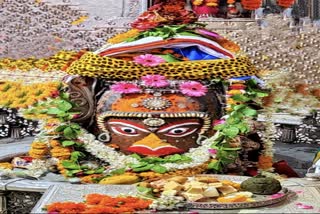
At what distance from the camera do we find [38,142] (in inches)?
260

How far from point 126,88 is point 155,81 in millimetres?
285

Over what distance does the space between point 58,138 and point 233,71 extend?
1.76 m

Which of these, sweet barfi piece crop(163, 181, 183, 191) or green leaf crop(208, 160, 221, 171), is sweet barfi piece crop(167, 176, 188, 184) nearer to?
sweet barfi piece crop(163, 181, 183, 191)

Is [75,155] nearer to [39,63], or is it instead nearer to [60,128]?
[60,128]

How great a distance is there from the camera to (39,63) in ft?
40.9

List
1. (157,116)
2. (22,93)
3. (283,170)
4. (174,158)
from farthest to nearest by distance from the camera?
1. (22,93)
2. (283,170)
3. (157,116)
4. (174,158)

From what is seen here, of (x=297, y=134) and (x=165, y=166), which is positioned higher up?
(x=165, y=166)

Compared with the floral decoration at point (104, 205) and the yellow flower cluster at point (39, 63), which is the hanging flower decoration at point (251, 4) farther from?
the floral decoration at point (104, 205)

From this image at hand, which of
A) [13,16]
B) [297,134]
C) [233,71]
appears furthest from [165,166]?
[13,16]

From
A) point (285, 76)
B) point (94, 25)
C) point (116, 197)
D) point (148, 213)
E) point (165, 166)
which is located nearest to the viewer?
point (148, 213)

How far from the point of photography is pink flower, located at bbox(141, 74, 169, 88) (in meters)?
6.48

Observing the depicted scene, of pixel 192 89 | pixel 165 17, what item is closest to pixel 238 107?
pixel 192 89

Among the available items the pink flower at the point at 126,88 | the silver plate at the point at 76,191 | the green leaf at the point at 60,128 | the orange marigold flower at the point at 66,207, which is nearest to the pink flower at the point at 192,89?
the pink flower at the point at 126,88

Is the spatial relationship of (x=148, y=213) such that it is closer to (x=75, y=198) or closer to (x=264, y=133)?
(x=75, y=198)
